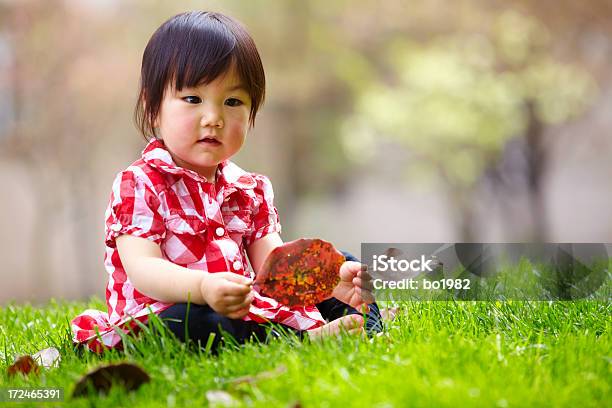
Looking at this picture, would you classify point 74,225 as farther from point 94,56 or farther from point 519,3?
point 519,3

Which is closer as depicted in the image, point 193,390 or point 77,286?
point 193,390

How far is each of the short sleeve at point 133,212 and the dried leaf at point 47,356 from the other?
0.32 meters

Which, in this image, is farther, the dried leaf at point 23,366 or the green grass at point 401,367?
the dried leaf at point 23,366

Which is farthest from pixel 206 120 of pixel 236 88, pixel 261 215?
pixel 261 215

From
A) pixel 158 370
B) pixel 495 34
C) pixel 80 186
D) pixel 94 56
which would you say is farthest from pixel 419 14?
pixel 158 370

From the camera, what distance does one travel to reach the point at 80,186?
439 inches

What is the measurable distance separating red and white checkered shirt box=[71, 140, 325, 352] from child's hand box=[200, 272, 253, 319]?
18cm

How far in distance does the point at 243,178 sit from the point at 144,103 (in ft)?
1.07

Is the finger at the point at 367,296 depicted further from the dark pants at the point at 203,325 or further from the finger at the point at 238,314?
the finger at the point at 238,314

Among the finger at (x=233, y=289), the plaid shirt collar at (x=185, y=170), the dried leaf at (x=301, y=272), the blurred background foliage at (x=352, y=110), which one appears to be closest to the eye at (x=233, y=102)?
the plaid shirt collar at (x=185, y=170)

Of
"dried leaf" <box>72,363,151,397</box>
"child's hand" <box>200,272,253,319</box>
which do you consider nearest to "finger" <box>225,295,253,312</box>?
"child's hand" <box>200,272,253,319</box>

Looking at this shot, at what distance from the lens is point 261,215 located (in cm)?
221

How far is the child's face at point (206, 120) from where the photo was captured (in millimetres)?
1938

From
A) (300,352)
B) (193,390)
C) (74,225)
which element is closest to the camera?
(193,390)
